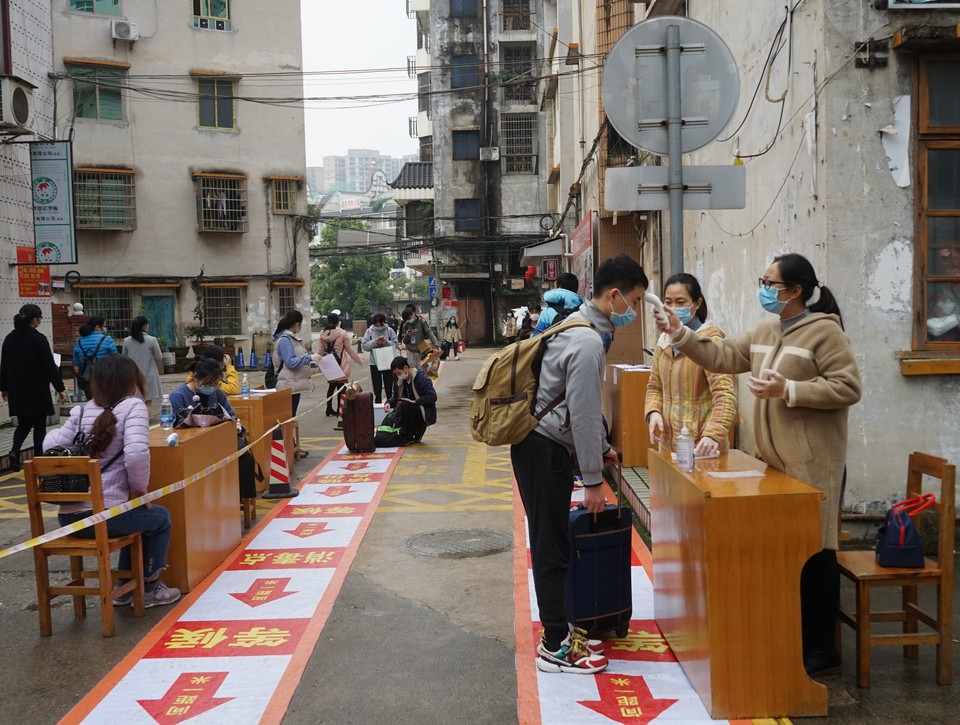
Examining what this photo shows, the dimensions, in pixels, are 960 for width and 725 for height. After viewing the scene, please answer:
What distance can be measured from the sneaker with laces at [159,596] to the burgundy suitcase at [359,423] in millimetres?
5501

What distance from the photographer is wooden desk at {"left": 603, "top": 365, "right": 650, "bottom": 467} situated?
8.83 meters

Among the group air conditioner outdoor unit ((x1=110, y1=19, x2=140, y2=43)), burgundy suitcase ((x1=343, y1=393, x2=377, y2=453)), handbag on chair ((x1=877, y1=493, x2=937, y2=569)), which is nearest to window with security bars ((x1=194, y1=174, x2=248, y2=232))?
air conditioner outdoor unit ((x1=110, y1=19, x2=140, y2=43))

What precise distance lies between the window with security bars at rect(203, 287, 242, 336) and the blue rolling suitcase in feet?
82.6

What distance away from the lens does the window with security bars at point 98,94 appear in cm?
2639

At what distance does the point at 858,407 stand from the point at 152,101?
25701 mm

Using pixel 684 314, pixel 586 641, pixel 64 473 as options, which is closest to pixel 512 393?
pixel 586 641

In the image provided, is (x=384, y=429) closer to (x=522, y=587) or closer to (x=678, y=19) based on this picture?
(x=522, y=587)

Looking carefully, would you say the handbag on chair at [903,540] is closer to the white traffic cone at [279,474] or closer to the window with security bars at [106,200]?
the white traffic cone at [279,474]

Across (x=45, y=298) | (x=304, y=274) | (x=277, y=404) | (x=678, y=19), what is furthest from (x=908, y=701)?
(x=304, y=274)

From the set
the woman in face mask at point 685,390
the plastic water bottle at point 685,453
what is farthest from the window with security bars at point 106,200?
the plastic water bottle at point 685,453

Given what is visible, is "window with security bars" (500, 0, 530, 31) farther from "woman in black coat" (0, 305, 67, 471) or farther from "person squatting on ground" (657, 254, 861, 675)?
"person squatting on ground" (657, 254, 861, 675)

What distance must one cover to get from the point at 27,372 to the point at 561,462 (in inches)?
322

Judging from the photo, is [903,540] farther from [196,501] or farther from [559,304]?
[196,501]

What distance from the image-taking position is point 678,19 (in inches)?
213
